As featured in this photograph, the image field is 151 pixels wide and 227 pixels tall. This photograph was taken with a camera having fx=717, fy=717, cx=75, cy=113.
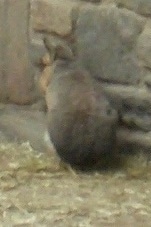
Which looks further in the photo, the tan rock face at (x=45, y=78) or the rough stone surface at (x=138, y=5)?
the tan rock face at (x=45, y=78)

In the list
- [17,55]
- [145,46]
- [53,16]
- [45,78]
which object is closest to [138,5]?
[145,46]

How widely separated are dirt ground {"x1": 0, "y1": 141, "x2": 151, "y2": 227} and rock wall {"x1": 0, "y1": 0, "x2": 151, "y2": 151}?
224 millimetres

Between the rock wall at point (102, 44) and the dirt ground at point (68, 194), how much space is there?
0.22 metres

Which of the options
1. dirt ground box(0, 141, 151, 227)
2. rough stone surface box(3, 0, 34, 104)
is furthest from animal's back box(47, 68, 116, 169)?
rough stone surface box(3, 0, 34, 104)

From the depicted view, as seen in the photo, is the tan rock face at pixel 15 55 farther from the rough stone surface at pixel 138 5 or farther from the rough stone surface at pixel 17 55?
the rough stone surface at pixel 138 5

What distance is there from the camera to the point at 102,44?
2.99 meters

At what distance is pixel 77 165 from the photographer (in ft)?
9.60

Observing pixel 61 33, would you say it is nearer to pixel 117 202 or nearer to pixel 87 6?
pixel 87 6

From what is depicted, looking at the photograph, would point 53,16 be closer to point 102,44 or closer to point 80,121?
point 102,44

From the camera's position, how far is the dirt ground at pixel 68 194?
248 cm

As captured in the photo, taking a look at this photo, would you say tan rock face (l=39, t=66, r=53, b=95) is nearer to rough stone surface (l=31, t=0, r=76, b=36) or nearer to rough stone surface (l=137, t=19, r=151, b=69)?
rough stone surface (l=31, t=0, r=76, b=36)

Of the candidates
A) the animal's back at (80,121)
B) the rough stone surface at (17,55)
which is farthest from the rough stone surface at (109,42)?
the rough stone surface at (17,55)

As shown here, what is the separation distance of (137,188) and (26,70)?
873 mm

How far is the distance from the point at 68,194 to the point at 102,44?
675mm
